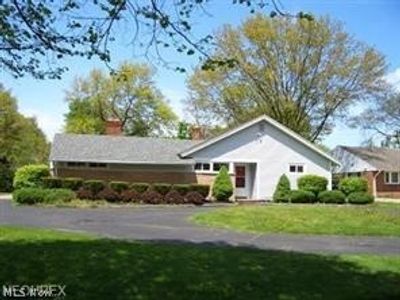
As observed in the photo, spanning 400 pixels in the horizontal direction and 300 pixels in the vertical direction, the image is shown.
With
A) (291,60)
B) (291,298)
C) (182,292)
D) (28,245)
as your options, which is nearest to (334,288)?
(291,298)

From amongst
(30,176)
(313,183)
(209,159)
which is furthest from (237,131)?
(30,176)

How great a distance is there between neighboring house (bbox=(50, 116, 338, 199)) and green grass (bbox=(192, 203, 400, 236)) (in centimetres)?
1483

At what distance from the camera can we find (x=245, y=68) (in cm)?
5222

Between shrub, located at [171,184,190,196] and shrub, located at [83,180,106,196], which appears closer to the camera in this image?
shrub, located at [83,180,106,196]

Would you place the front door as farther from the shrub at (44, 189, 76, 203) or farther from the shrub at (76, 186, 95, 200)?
the shrub at (44, 189, 76, 203)

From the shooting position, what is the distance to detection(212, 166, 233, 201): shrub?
3725cm

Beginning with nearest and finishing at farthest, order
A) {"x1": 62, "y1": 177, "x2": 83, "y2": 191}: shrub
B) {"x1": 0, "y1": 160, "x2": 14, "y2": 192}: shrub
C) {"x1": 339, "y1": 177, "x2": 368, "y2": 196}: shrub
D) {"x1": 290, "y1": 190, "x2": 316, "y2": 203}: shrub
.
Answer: {"x1": 62, "y1": 177, "x2": 83, "y2": 191}: shrub → {"x1": 290, "y1": 190, "x2": 316, "y2": 203}: shrub → {"x1": 339, "y1": 177, "x2": 368, "y2": 196}: shrub → {"x1": 0, "y1": 160, "x2": 14, "y2": 192}: shrub

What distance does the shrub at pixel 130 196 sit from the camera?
33438mm

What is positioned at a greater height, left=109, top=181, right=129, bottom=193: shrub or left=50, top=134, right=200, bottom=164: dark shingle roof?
left=50, top=134, right=200, bottom=164: dark shingle roof

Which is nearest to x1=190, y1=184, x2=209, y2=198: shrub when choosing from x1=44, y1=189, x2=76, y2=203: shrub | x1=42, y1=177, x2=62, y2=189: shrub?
x1=44, y1=189, x2=76, y2=203: shrub

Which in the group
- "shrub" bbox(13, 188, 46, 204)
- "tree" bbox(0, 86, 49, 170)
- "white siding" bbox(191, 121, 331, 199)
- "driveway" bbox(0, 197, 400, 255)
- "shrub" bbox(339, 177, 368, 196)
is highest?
"tree" bbox(0, 86, 49, 170)

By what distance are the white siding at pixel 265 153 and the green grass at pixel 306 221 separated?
14916mm

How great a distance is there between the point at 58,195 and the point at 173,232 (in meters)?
13.7

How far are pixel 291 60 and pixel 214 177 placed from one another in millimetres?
16101
